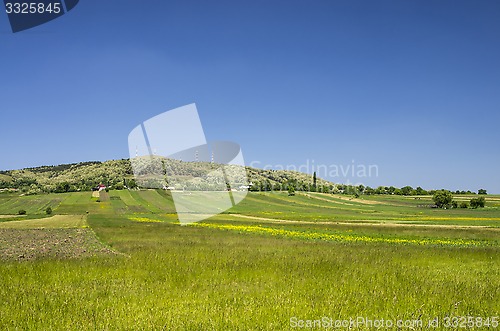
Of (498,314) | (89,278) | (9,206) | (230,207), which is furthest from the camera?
(230,207)

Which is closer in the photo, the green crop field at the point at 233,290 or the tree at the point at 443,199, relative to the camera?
the green crop field at the point at 233,290

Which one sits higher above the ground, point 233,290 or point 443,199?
point 233,290

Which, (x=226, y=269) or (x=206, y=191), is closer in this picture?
(x=226, y=269)

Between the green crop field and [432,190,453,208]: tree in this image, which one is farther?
[432,190,453,208]: tree

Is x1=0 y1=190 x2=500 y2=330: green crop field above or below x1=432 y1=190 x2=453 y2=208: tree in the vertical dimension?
above

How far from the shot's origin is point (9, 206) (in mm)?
110312

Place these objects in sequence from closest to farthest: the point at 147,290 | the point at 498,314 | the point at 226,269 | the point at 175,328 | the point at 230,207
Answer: the point at 175,328, the point at 498,314, the point at 147,290, the point at 226,269, the point at 230,207

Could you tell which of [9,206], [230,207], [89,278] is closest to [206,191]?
[230,207]

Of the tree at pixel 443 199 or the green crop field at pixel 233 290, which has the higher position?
the green crop field at pixel 233 290

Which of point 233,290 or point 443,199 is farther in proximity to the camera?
point 443,199

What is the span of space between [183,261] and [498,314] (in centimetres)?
1160

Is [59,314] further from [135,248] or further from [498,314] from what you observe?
[135,248]

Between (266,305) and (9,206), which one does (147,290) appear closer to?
(266,305)

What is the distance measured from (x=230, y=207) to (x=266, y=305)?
11898cm
